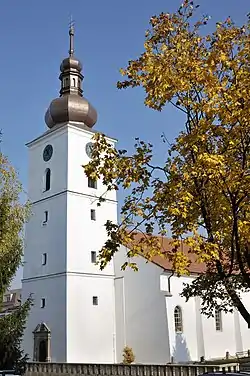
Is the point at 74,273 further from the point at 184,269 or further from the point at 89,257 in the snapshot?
the point at 184,269

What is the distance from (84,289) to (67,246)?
3.40 m

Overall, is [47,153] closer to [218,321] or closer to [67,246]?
[67,246]

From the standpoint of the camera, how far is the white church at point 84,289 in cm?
3372

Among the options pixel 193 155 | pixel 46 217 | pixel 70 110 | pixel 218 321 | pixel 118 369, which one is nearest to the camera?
pixel 193 155

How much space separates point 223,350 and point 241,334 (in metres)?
2.70

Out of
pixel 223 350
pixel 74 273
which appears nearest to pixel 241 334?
pixel 223 350

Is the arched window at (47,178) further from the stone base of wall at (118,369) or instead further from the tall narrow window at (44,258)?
the stone base of wall at (118,369)

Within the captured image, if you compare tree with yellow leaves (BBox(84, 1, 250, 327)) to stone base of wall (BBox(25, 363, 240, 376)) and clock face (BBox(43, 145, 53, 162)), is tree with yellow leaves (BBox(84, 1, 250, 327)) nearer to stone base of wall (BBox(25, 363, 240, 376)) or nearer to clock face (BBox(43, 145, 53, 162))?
stone base of wall (BBox(25, 363, 240, 376))

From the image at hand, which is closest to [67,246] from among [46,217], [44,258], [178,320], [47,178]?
[44,258]

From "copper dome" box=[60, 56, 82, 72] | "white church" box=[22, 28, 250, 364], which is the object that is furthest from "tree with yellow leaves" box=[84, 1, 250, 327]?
"copper dome" box=[60, 56, 82, 72]

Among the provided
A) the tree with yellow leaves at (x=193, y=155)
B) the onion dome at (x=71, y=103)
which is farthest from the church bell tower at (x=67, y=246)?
the tree with yellow leaves at (x=193, y=155)

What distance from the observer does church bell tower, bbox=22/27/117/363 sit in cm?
3422

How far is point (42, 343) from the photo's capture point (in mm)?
34625

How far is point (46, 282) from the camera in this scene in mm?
36094
